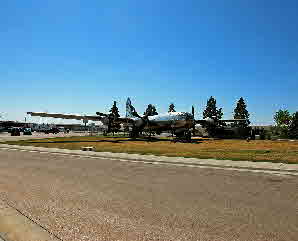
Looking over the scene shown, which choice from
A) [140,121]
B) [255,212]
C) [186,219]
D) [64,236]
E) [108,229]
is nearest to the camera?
[64,236]


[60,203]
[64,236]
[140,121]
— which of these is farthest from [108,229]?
[140,121]

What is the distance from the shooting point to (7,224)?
5.55m

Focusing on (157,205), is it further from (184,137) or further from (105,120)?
(105,120)

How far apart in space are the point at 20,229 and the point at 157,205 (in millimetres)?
3308

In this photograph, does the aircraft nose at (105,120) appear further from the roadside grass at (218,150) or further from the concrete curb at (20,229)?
the concrete curb at (20,229)

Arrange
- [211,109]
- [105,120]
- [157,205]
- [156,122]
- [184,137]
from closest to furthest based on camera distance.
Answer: [157,205], [184,137], [156,122], [105,120], [211,109]

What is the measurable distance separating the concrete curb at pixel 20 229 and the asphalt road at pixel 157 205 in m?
0.20

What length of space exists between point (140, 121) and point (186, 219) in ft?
132

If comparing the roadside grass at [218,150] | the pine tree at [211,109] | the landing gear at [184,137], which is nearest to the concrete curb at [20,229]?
the roadside grass at [218,150]

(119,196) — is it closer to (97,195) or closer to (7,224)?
(97,195)

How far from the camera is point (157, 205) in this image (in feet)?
23.5

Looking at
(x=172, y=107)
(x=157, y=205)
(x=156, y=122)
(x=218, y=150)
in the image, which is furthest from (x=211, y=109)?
(x=157, y=205)

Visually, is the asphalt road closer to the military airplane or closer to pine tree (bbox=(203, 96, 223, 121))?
the military airplane

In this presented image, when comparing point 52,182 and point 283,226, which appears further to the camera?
point 52,182
